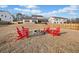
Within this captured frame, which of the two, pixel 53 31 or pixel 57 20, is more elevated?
pixel 57 20

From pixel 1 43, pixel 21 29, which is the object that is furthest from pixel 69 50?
pixel 1 43

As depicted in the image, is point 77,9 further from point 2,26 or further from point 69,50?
point 2,26

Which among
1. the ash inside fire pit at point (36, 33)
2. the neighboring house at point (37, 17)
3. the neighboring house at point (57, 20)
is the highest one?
the neighboring house at point (37, 17)

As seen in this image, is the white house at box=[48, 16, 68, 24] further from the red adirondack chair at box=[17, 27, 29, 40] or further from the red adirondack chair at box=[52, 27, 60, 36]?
the red adirondack chair at box=[17, 27, 29, 40]

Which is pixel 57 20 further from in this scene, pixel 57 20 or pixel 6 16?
pixel 6 16

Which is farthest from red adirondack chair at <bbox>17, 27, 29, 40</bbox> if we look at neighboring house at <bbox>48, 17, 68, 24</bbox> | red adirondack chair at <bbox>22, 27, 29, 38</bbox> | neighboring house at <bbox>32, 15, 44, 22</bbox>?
neighboring house at <bbox>48, 17, 68, 24</bbox>

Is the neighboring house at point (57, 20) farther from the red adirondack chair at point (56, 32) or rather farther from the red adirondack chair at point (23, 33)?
the red adirondack chair at point (23, 33)

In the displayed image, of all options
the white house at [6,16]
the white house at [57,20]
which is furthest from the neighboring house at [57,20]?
the white house at [6,16]

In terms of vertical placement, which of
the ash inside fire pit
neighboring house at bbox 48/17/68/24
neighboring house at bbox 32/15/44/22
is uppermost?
neighboring house at bbox 32/15/44/22

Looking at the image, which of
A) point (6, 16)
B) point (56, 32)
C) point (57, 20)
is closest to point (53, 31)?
point (56, 32)

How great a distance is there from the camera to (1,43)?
226cm

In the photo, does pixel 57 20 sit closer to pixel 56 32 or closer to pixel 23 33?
pixel 56 32

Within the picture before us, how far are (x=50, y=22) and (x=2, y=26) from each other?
1.96ft
